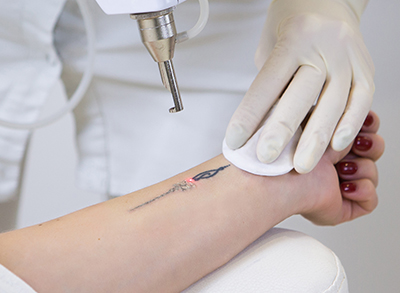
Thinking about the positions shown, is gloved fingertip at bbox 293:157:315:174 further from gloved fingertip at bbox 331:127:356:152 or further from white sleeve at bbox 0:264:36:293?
white sleeve at bbox 0:264:36:293

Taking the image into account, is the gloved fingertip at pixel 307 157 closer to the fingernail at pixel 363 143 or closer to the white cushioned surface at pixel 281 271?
the white cushioned surface at pixel 281 271

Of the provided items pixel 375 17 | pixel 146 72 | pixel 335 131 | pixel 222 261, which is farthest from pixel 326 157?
pixel 375 17

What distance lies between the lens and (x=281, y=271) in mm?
537

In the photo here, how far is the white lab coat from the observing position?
104 centimetres

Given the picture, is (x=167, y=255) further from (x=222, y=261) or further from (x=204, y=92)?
(x=204, y=92)

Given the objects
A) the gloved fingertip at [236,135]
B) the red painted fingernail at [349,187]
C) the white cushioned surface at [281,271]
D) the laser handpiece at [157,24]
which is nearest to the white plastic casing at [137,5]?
the laser handpiece at [157,24]

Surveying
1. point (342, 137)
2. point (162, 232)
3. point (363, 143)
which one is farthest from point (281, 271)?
point (363, 143)

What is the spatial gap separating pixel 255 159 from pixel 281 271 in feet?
0.76

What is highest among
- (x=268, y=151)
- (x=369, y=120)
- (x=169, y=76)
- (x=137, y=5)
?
(x=137, y=5)

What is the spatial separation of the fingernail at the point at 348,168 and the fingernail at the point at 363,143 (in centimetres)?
5

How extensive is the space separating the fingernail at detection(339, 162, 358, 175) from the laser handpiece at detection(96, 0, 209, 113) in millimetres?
529

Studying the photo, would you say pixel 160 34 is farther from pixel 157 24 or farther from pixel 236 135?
pixel 236 135

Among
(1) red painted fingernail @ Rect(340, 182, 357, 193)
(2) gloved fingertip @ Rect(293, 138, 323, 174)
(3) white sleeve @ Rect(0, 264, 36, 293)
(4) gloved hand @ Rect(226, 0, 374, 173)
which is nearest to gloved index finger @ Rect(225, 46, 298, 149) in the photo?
(4) gloved hand @ Rect(226, 0, 374, 173)

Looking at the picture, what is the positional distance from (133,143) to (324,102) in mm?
650
